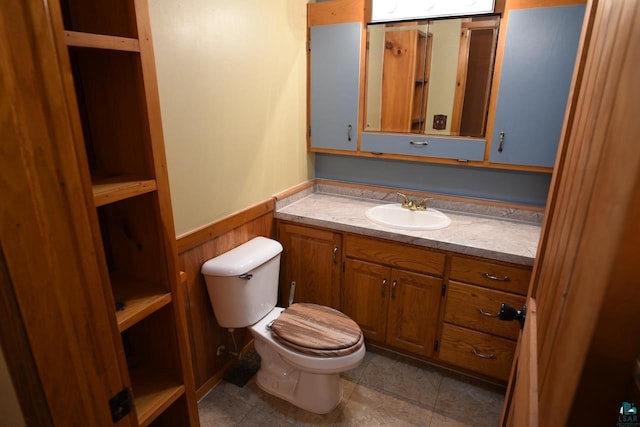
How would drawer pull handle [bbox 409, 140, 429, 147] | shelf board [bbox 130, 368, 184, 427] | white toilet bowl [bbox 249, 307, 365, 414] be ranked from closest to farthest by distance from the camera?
shelf board [bbox 130, 368, 184, 427]
white toilet bowl [bbox 249, 307, 365, 414]
drawer pull handle [bbox 409, 140, 429, 147]

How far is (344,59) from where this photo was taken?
2.22m

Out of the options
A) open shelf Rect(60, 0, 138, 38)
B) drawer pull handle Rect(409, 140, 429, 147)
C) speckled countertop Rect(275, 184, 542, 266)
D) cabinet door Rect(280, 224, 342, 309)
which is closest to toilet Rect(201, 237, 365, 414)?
cabinet door Rect(280, 224, 342, 309)

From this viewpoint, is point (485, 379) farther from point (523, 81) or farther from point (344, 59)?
point (344, 59)

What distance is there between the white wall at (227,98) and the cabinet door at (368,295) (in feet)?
2.28

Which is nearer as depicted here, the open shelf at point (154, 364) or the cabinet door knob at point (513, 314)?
the cabinet door knob at point (513, 314)

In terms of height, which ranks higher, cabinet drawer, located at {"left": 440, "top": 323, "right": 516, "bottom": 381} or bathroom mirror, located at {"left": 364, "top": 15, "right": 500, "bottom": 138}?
bathroom mirror, located at {"left": 364, "top": 15, "right": 500, "bottom": 138}

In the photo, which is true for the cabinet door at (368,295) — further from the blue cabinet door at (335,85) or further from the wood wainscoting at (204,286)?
the blue cabinet door at (335,85)

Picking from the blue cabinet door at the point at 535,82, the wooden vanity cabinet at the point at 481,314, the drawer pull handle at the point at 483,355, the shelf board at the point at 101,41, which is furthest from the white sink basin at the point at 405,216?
the shelf board at the point at 101,41

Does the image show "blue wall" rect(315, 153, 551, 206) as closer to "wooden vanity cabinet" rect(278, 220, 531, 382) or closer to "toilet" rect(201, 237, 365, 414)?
"wooden vanity cabinet" rect(278, 220, 531, 382)

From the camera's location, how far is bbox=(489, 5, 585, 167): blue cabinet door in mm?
1699

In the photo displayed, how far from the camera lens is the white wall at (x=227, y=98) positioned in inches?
57.6

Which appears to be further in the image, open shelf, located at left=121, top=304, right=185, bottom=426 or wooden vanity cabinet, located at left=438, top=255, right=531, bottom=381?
wooden vanity cabinet, located at left=438, top=255, right=531, bottom=381

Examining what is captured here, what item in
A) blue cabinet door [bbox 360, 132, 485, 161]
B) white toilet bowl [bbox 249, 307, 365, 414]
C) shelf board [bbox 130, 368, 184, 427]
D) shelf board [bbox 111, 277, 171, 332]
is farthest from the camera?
blue cabinet door [bbox 360, 132, 485, 161]

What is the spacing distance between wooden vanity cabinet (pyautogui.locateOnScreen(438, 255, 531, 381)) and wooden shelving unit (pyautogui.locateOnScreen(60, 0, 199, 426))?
134 cm
